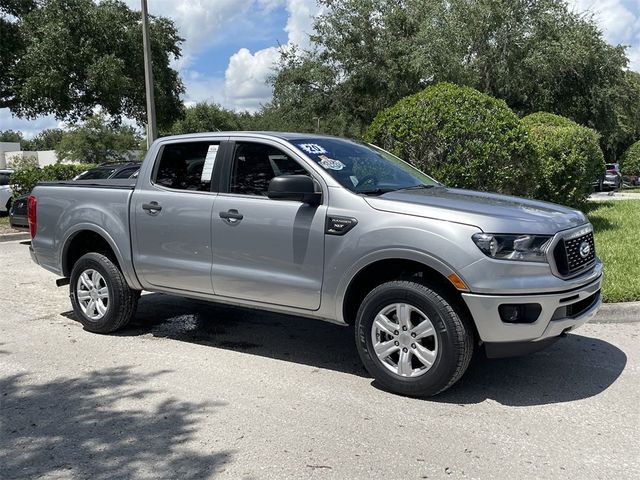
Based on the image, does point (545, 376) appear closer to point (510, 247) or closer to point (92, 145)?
point (510, 247)

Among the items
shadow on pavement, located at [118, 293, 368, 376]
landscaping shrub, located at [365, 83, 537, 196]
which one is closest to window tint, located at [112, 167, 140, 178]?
shadow on pavement, located at [118, 293, 368, 376]

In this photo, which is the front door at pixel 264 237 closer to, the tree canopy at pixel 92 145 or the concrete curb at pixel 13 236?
the concrete curb at pixel 13 236

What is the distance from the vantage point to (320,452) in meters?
3.54

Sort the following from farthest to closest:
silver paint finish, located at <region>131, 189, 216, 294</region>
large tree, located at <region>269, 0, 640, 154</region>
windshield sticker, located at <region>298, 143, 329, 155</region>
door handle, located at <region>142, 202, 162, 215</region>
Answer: large tree, located at <region>269, 0, 640, 154</region> < door handle, located at <region>142, 202, 162, 215</region> < silver paint finish, located at <region>131, 189, 216, 294</region> < windshield sticker, located at <region>298, 143, 329, 155</region>

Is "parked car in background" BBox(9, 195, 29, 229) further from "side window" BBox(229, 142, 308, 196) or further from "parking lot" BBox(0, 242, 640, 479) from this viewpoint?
"side window" BBox(229, 142, 308, 196)

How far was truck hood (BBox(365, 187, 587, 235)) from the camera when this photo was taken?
406cm

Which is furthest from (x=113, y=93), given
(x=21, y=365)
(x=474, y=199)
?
(x=474, y=199)

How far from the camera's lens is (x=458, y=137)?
8.85m

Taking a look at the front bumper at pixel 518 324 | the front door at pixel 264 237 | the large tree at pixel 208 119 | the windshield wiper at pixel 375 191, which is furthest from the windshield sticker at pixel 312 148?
the large tree at pixel 208 119

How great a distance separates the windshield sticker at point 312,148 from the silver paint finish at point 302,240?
90mm

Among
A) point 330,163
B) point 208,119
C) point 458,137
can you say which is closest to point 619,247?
point 458,137

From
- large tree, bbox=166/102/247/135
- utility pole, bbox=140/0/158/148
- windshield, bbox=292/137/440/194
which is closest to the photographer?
windshield, bbox=292/137/440/194

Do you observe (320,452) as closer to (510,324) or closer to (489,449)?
(489,449)

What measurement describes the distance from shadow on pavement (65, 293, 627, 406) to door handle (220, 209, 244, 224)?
124cm
